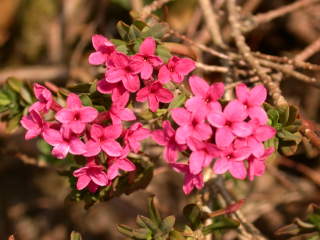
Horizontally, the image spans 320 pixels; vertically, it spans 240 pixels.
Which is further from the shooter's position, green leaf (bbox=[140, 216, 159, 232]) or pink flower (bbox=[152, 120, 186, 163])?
green leaf (bbox=[140, 216, 159, 232])

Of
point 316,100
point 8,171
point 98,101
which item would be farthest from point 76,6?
point 98,101

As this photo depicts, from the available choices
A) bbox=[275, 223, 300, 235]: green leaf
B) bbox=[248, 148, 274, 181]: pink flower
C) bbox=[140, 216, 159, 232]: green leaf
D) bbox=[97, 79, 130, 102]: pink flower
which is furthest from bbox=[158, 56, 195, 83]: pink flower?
bbox=[275, 223, 300, 235]: green leaf

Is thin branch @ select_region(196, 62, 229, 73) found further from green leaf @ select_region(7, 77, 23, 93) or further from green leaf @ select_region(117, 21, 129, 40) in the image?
green leaf @ select_region(7, 77, 23, 93)

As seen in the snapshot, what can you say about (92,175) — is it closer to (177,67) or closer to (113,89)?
(113,89)

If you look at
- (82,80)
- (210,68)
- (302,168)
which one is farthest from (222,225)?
(82,80)

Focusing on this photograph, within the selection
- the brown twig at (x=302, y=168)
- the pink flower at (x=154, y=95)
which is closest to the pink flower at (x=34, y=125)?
the pink flower at (x=154, y=95)

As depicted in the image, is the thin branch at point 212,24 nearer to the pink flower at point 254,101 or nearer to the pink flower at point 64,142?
the pink flower at point 254,101
